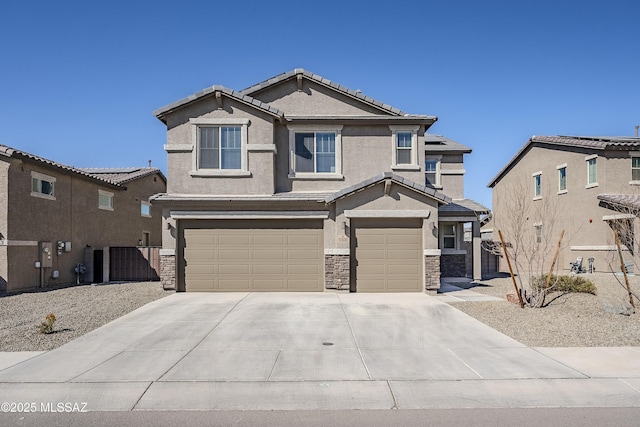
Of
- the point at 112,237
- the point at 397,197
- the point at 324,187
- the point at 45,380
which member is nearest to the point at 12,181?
the point at 112,237

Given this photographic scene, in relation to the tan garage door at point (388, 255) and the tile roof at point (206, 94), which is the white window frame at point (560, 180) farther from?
the tile roof at point (206, 94)

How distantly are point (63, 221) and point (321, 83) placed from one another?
1204 cm

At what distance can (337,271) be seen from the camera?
1574 cm

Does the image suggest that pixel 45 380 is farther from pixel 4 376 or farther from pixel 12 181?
pixel 12 181

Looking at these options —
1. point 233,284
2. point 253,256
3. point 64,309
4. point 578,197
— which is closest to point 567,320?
point 253,256

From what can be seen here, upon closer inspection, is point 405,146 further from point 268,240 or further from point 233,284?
point 233,284

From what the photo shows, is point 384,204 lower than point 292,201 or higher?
lower

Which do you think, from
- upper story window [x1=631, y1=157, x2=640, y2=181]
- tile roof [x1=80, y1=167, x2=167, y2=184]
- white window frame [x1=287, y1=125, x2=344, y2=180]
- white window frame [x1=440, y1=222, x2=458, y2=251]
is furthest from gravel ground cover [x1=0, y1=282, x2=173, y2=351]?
upper story window [x1=631, y1=157, x2=640, y2=181]

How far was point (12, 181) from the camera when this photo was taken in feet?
53.9

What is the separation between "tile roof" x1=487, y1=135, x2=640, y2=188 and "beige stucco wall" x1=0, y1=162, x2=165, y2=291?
22.9 metres

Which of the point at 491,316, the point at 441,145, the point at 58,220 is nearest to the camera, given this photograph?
the point at 491,316

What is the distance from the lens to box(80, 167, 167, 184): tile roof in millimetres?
25188

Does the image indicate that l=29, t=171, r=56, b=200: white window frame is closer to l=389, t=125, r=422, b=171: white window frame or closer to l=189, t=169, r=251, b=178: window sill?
l=189, t=169, r=251, b=178: window sill

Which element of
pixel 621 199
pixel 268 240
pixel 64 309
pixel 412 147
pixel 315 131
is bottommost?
pixel 64 309
